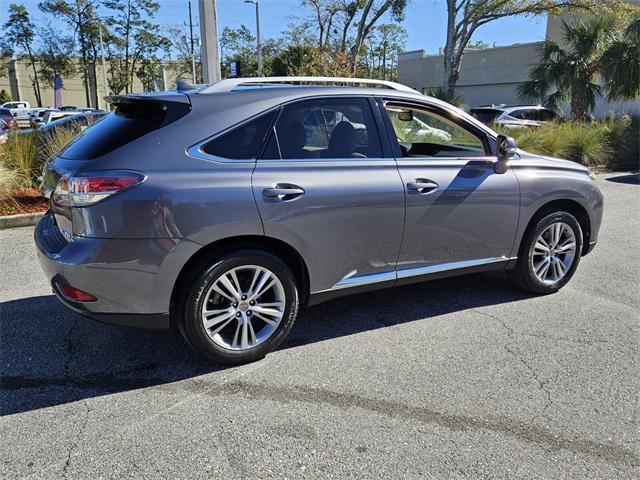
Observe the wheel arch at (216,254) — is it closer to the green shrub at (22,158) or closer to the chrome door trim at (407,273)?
the chrome door trim at (407,273)

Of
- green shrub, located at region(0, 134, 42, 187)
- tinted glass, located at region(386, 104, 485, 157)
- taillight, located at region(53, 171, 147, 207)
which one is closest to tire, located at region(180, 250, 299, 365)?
taillight, located at region(53, 171, 147, 207)

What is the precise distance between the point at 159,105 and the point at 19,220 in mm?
4985

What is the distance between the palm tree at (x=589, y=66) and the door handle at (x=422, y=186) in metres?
16.1

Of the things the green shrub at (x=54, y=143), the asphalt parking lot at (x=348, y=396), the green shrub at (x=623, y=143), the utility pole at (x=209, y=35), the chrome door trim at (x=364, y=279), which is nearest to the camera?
the asphalt parking lot at (x=348, y=396)

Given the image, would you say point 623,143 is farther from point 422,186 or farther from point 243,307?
point 243,307

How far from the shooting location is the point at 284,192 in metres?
3.37

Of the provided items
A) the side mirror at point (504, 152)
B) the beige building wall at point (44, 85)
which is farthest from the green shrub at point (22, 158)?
the beige building wall at point (44, 85)

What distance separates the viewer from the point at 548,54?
61.3ft

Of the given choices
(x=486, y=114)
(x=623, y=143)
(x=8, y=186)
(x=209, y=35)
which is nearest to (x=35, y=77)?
(x=486, y=114)

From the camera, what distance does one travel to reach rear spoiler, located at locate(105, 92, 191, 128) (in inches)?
130

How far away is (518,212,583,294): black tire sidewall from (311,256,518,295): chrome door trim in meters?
0.16

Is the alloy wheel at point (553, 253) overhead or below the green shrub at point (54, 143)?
below

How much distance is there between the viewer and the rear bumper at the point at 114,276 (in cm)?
304

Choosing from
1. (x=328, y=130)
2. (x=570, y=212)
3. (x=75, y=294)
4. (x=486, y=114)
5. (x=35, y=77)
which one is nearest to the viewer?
(x=75, y=294)
